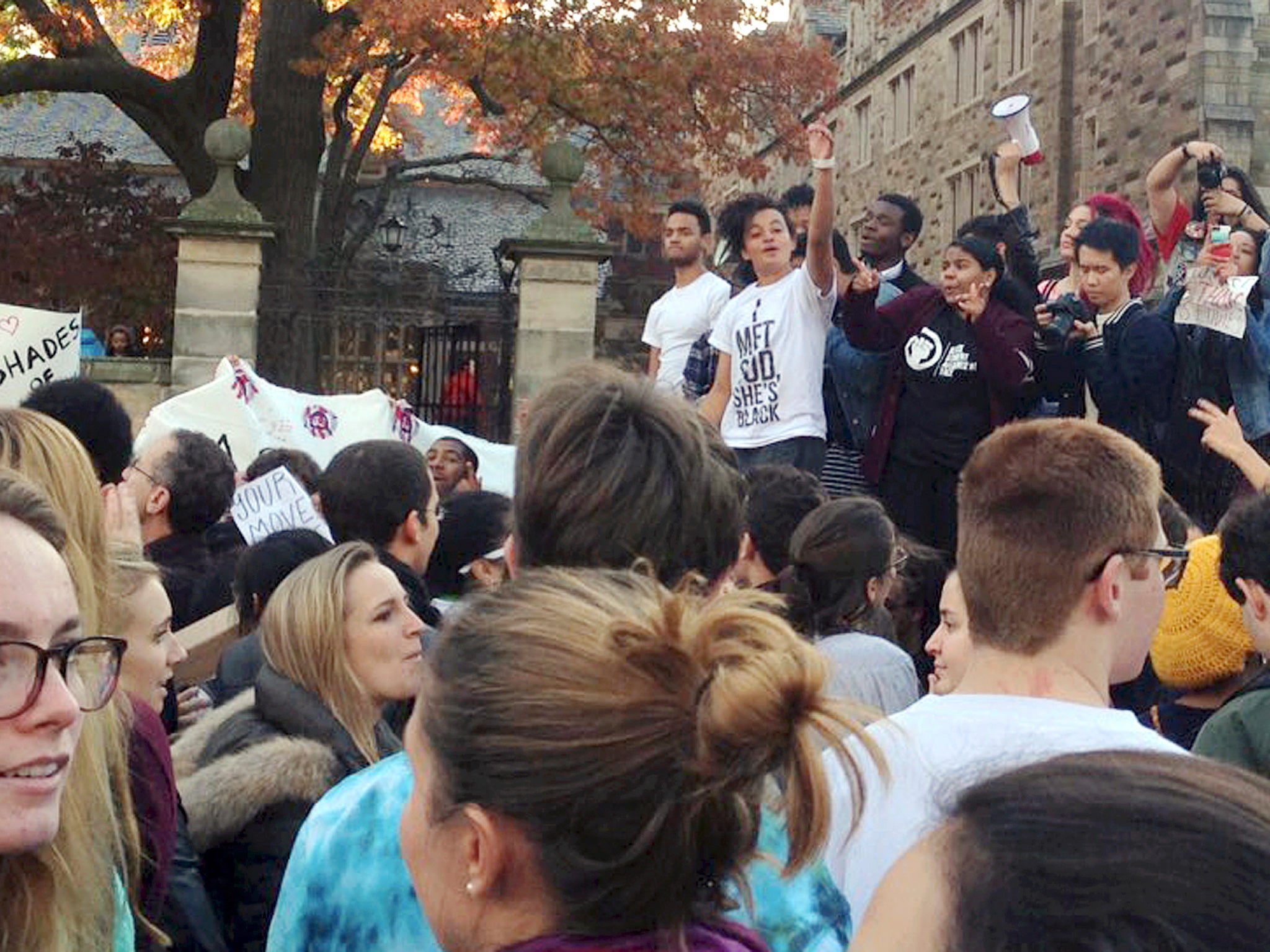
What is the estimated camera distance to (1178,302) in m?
7.54

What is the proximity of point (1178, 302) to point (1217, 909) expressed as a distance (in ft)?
22.1

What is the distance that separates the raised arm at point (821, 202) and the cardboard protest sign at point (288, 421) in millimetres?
3012

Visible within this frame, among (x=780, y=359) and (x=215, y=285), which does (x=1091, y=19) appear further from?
(x=780, y=359)

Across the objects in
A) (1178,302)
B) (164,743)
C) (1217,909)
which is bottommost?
(164,743)

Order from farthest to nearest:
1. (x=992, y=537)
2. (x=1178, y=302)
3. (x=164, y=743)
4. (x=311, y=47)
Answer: (x=311, y=47), (x=1178, y=302), (x=164, y=743), (x=992, y=537)

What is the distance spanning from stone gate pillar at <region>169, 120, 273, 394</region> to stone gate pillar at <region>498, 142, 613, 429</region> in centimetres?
232

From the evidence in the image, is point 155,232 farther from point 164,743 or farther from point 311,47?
point 164,743

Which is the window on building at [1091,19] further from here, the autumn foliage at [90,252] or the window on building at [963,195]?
the autumn foliage at [90,252]

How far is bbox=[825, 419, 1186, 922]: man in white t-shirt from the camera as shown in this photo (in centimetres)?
289

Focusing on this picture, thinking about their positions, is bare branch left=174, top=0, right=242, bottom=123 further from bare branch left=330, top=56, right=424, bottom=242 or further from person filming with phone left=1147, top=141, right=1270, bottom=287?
person filming with phone left=1147, top=141, right=1270, bottom=287

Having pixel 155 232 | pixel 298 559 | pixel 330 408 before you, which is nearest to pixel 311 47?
pixel 155 232

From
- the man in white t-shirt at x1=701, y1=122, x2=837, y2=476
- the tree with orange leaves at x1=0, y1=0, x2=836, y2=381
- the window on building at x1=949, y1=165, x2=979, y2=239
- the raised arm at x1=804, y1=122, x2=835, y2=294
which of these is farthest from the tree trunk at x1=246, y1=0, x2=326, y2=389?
the window on building at x1=949, y1=165, x2=979, y2=239

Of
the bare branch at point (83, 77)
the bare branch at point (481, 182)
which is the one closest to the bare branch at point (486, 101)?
the bare branch at point (83, 77)

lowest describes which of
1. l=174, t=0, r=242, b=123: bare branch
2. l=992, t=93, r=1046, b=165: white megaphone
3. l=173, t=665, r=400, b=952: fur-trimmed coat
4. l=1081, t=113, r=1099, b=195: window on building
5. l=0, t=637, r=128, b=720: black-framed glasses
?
l=173, t=665, r=400, b=952: fur-trimmed coat
